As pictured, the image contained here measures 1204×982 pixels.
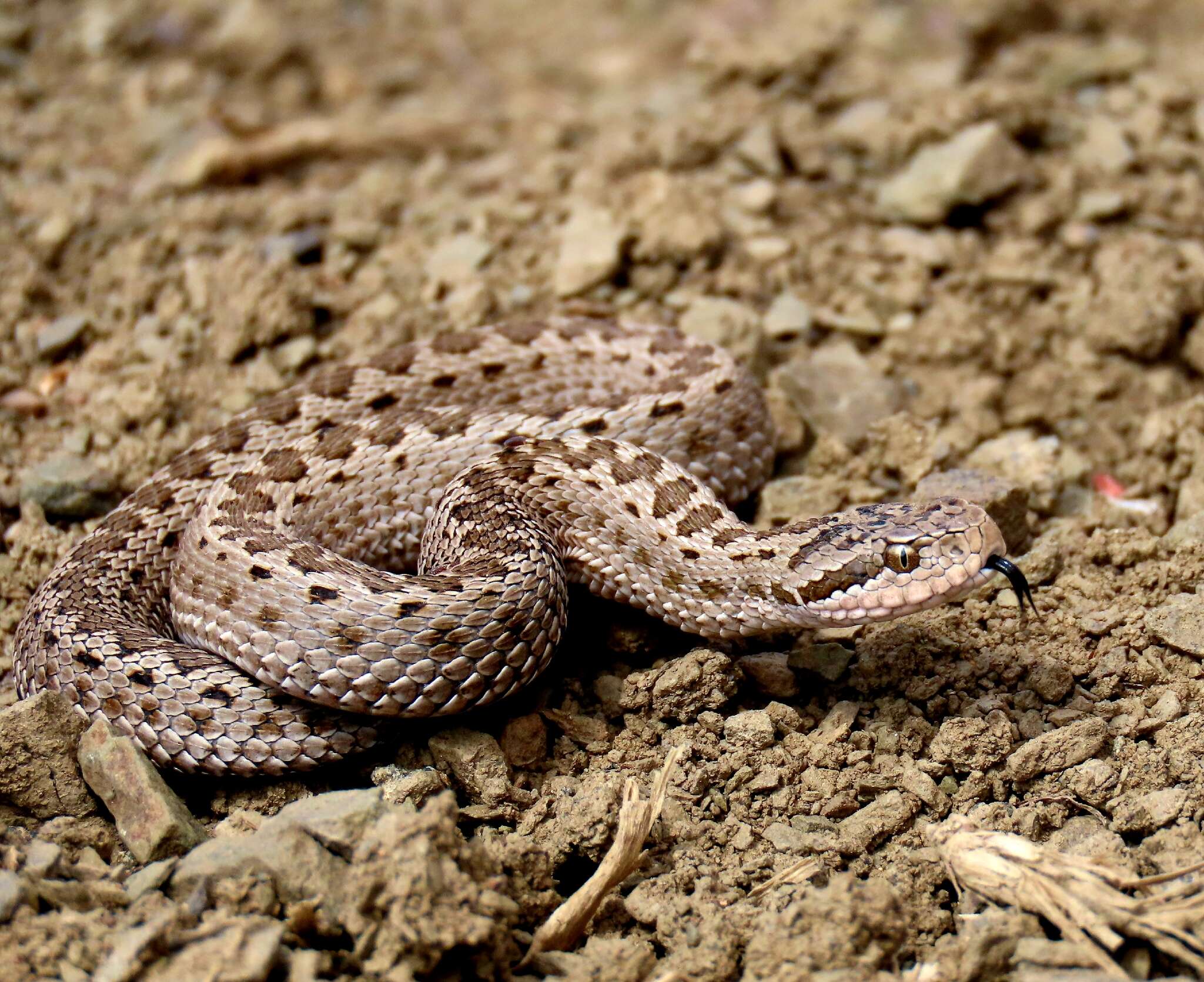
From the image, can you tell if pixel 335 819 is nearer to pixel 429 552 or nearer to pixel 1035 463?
pixel 429 552

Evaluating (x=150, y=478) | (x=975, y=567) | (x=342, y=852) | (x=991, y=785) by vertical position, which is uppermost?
(x=150, y=478)

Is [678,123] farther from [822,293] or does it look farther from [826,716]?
[826,716]

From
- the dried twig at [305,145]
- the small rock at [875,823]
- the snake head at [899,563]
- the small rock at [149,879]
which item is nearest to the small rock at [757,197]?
the dried twig at [305,145]

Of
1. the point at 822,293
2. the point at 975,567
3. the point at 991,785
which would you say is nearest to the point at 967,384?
the point at 822,293

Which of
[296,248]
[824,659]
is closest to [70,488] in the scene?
[296,248]

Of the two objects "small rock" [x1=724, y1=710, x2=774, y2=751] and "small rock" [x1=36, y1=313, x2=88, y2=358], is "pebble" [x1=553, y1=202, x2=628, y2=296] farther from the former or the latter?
"small rock" [x1=724, y1=710, x2=774, y2=751]

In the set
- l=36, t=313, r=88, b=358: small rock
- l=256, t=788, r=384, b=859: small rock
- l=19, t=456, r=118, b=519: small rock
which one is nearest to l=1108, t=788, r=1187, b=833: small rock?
l=256, t=788, r=384, b=859: small rock

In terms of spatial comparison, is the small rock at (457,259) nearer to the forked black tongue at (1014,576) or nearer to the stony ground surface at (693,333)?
the stony ground surface at (693,333)
